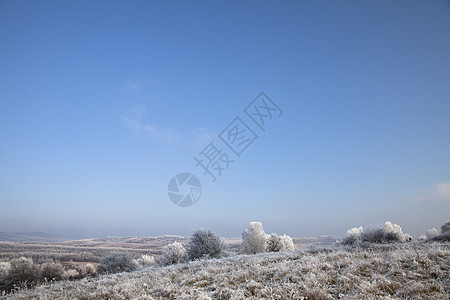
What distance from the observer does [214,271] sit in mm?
11336

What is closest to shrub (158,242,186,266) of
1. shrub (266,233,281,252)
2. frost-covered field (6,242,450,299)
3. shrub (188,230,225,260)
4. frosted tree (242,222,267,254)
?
shrub (188,230,225,260)

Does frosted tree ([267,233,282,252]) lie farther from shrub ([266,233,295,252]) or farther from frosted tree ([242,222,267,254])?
frosted tree ([242,222,267,254])

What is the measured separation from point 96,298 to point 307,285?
29.1ft

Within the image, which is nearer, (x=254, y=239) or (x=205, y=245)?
(x=205, y=245)

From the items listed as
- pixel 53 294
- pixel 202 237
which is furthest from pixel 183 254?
pixel 53 294

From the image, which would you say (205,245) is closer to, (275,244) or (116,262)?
(116,262)

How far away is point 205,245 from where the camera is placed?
38281mm

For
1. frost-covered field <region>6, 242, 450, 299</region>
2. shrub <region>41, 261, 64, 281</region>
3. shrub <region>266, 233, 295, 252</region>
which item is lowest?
shrub <region>266, 233, 295, 252</region>

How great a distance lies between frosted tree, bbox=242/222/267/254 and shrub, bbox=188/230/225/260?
1888 centimetres

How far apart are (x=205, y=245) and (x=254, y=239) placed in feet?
74.2

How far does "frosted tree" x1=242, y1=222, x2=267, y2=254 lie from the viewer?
184ft

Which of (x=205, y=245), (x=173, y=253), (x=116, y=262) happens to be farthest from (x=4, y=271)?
(x=205, y=245)

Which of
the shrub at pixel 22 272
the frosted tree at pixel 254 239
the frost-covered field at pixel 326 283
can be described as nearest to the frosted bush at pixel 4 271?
the shrub at pixel 22 272

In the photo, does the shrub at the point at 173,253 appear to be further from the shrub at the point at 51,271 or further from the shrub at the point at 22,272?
the shrub at the point at 22,272
